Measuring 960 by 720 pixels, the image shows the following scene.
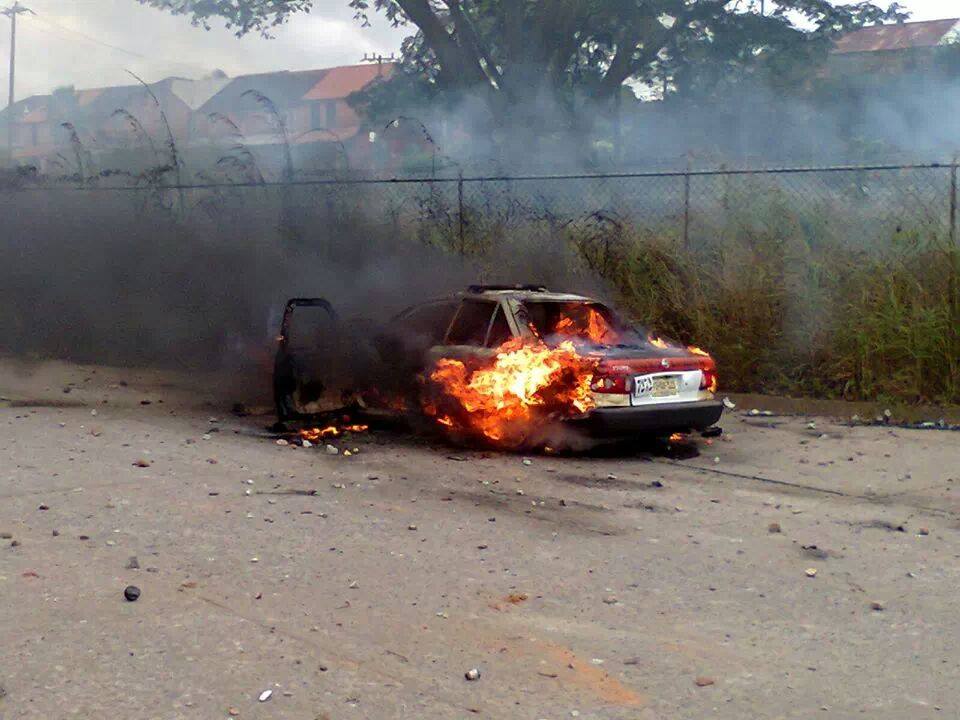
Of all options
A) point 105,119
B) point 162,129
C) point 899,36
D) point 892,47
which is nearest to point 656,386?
point 162,129

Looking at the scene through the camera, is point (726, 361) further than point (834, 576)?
Yes

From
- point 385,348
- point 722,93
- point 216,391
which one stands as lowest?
point 216,391

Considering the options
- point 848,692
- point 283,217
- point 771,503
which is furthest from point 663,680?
point 283,217

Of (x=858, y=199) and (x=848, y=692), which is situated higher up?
(x=858, y=199)

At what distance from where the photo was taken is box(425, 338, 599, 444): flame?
8.06 meters

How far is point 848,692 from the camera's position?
13.0 feet

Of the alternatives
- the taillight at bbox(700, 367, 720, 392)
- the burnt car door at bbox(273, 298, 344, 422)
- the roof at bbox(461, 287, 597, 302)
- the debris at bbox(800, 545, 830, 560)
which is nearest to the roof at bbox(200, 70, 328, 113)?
the burnt car door at bbox(273, 298, 344, 422)

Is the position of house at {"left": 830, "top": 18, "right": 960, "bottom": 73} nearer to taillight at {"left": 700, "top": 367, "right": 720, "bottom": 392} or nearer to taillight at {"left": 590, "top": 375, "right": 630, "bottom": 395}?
taillight at {"left": 700, "top": 367, "right": 720, "bottom": 392}

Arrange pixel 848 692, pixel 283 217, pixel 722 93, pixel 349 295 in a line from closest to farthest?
pixel 848 692 < pixel 349 295 < pixel 283 217 < pixel 722 93

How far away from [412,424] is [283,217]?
28.7 feet

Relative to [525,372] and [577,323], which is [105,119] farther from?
[525,372]

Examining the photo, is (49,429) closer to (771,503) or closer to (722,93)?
(771,503)

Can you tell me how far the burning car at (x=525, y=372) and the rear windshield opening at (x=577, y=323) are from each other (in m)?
0.01

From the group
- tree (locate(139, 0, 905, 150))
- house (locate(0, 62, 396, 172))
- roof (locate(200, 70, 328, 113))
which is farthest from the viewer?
roof (locate(200, 70, 328, 113))
